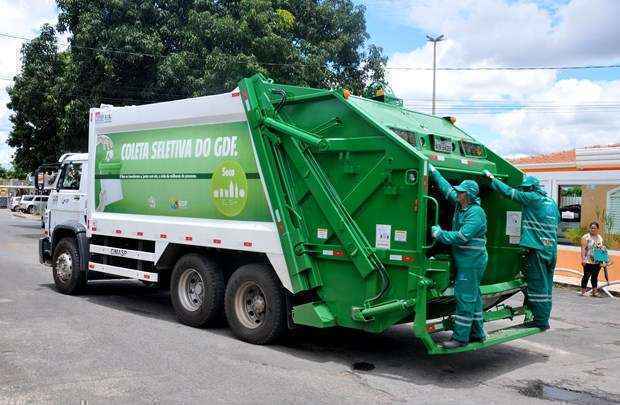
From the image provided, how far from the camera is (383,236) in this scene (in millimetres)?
6246

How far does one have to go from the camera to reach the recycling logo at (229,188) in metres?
7.47

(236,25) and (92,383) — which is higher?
(236,25)

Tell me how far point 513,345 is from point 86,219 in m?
6.61

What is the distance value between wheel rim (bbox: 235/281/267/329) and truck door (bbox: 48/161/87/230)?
3953mm

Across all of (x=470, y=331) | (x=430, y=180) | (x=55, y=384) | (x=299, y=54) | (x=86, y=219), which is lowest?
(x=55, y=384)

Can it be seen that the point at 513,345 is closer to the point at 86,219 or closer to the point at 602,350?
the point at 602,350

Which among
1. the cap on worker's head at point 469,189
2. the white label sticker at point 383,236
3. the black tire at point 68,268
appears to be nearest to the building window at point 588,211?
the cap on worker's head at point 469,189

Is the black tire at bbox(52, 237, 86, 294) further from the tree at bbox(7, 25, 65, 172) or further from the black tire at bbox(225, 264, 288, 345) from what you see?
the tree at bbox(7, 25, 65, 172)

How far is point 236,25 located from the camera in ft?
55.6

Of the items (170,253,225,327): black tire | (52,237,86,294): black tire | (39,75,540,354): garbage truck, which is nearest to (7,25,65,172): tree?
(52,237,86,294): black tire

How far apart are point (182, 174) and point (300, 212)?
2.13 meters

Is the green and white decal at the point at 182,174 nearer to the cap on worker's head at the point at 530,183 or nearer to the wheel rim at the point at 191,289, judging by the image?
the wheel rim at the point at 191,289

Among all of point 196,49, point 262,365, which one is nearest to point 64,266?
point 262,365

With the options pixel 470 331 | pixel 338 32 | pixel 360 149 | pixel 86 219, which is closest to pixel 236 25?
pixel 338 32
